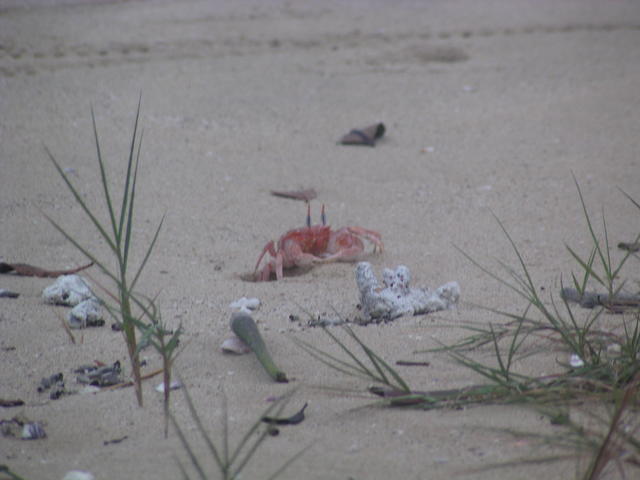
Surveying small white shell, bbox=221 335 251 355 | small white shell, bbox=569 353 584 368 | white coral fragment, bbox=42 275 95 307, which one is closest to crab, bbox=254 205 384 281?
white coral fragment, bbox=42 275 95 307

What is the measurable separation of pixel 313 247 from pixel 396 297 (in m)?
0.80

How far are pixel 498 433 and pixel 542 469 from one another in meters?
0.14

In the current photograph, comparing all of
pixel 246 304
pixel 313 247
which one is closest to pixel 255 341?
pixel 246 304

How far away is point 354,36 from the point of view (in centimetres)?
630

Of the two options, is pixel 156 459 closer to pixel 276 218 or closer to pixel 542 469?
pixel 542 469

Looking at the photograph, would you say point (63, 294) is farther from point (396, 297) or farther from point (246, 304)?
point (396, 297)

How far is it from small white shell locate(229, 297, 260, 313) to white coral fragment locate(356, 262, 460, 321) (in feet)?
1.16

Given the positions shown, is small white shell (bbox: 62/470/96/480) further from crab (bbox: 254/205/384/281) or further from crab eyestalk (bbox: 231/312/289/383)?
crab (bbox: 254/205/384/281)

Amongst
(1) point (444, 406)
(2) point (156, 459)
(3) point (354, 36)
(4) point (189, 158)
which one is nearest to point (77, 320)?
(2) point (156, 459)

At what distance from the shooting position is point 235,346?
6.73 ft

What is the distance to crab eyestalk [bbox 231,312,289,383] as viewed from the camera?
1.85 metres

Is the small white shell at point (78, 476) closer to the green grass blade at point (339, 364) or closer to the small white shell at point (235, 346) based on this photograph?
the green grass blade at point (339, 364)

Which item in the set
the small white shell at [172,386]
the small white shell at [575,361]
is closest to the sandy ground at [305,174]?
the small white shell at [172,386]

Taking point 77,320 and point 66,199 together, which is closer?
point 77,320
